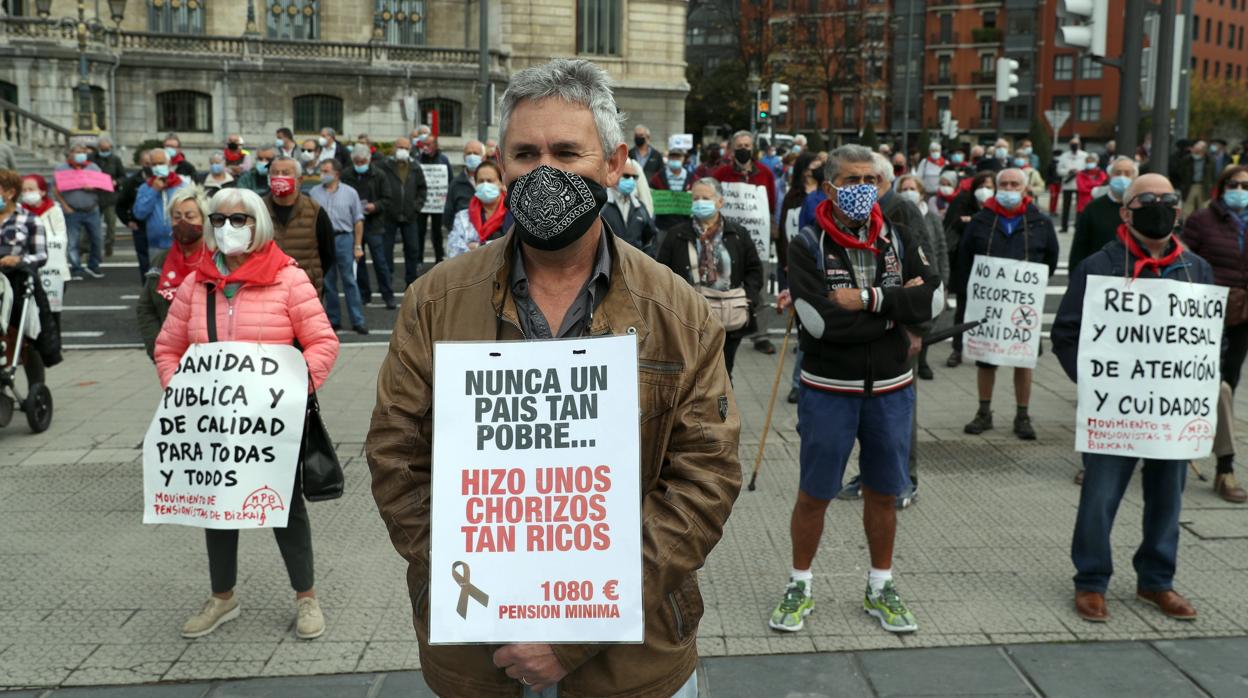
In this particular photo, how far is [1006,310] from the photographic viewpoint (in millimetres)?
8820

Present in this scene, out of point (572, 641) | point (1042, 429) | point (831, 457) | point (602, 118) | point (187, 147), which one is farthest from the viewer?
point (187, 147)

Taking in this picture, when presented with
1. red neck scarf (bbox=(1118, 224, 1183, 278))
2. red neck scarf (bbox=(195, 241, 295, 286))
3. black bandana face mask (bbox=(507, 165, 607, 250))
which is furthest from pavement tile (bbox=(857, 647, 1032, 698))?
red neck scarf (bbox=(195, 241, 295, 286))

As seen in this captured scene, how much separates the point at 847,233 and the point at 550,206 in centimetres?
278

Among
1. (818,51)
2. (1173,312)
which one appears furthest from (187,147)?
(1173,312)

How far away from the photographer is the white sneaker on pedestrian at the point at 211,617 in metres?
5.02

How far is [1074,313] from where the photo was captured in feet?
18.0

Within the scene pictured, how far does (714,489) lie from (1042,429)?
22.5 ft

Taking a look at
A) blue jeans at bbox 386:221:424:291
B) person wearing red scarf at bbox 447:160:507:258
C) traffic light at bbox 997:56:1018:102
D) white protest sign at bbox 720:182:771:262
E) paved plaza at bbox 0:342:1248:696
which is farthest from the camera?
traffic light at bbox 997:56:1018:102

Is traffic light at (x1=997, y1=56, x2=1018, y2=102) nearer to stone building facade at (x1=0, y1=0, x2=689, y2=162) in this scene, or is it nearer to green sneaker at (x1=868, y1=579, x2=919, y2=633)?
green sneaker at (x1=868, y1=579, x2=919, y2=633)

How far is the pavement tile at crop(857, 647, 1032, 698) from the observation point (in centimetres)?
445

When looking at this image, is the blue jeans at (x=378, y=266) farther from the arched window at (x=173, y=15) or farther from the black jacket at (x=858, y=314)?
the arched window at (x=173, y=15)

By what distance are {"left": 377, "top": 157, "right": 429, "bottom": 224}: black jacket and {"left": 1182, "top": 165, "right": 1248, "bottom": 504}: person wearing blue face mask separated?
10619 mm

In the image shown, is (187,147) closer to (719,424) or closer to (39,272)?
(39,272)

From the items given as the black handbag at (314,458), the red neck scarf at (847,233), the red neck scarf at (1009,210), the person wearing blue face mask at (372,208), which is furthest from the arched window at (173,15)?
the red neck scarf at (847,233)
